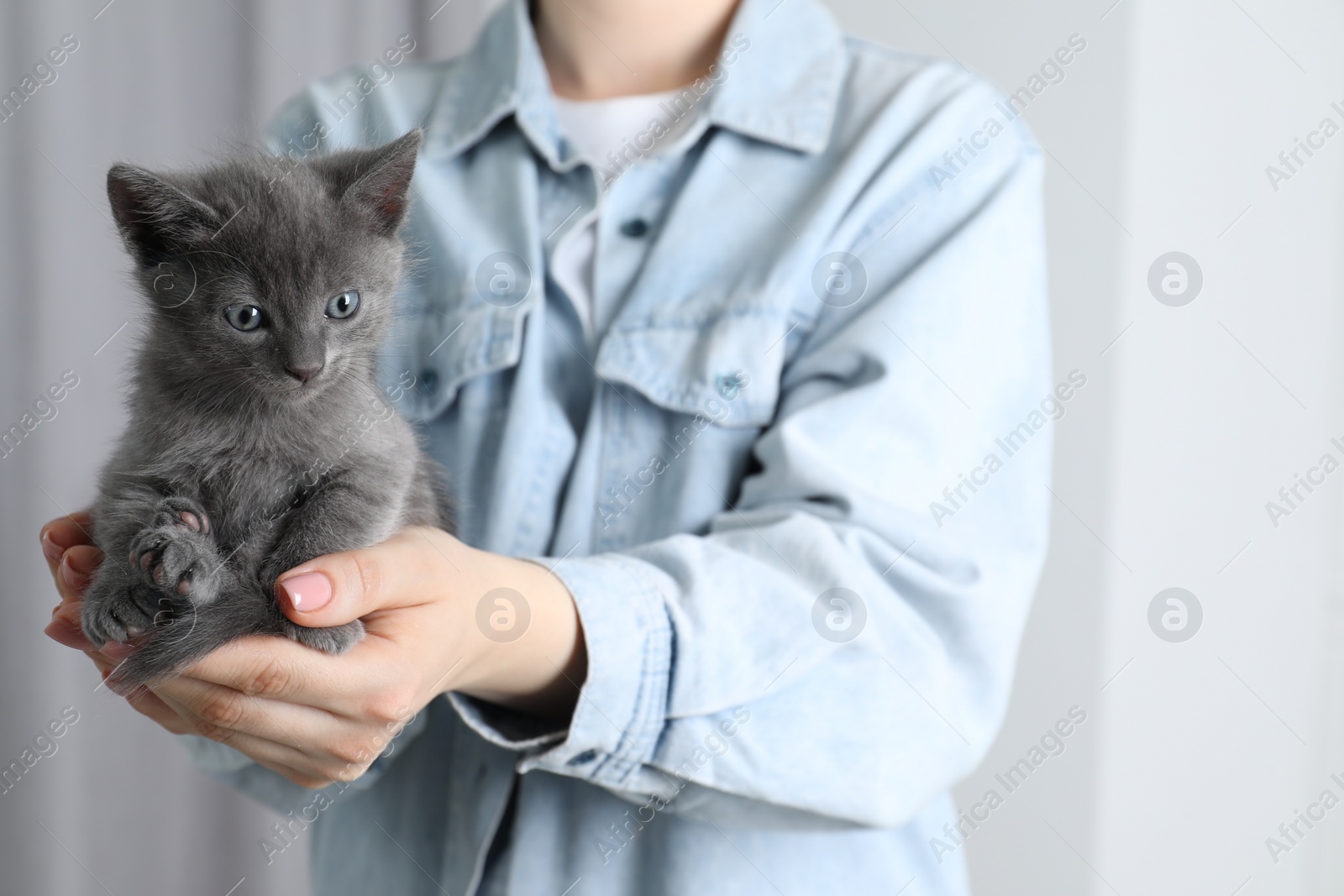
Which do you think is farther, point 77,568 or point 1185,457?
point 1185,457

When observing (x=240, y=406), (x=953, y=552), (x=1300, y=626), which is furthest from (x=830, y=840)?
(x=1300, y=626)

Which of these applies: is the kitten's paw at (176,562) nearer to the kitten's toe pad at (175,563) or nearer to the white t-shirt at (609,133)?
the kitten's toe pad at (175,563)

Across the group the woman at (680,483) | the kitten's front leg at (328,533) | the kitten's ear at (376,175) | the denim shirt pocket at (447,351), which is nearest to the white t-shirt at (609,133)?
the woman at (680,483)

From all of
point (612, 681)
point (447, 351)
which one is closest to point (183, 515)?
point (612, 681)

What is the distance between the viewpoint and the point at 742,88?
1.29m

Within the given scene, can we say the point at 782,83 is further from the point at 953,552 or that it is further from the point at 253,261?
the point at 253,261

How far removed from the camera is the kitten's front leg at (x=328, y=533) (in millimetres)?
781

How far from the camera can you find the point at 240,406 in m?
0.81

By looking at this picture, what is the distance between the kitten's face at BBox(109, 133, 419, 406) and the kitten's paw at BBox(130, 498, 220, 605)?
0.42ft

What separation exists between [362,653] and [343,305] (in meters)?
0.31

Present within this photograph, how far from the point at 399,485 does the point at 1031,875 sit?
1.56 meters

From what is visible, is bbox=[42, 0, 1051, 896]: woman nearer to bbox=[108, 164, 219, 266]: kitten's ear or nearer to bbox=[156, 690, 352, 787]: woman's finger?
bbox=[156, 690, 352, 787]: woman's finger

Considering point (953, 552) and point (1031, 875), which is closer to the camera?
point (953, 552)

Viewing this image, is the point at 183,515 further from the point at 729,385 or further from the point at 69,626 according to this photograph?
the point at 729,385
